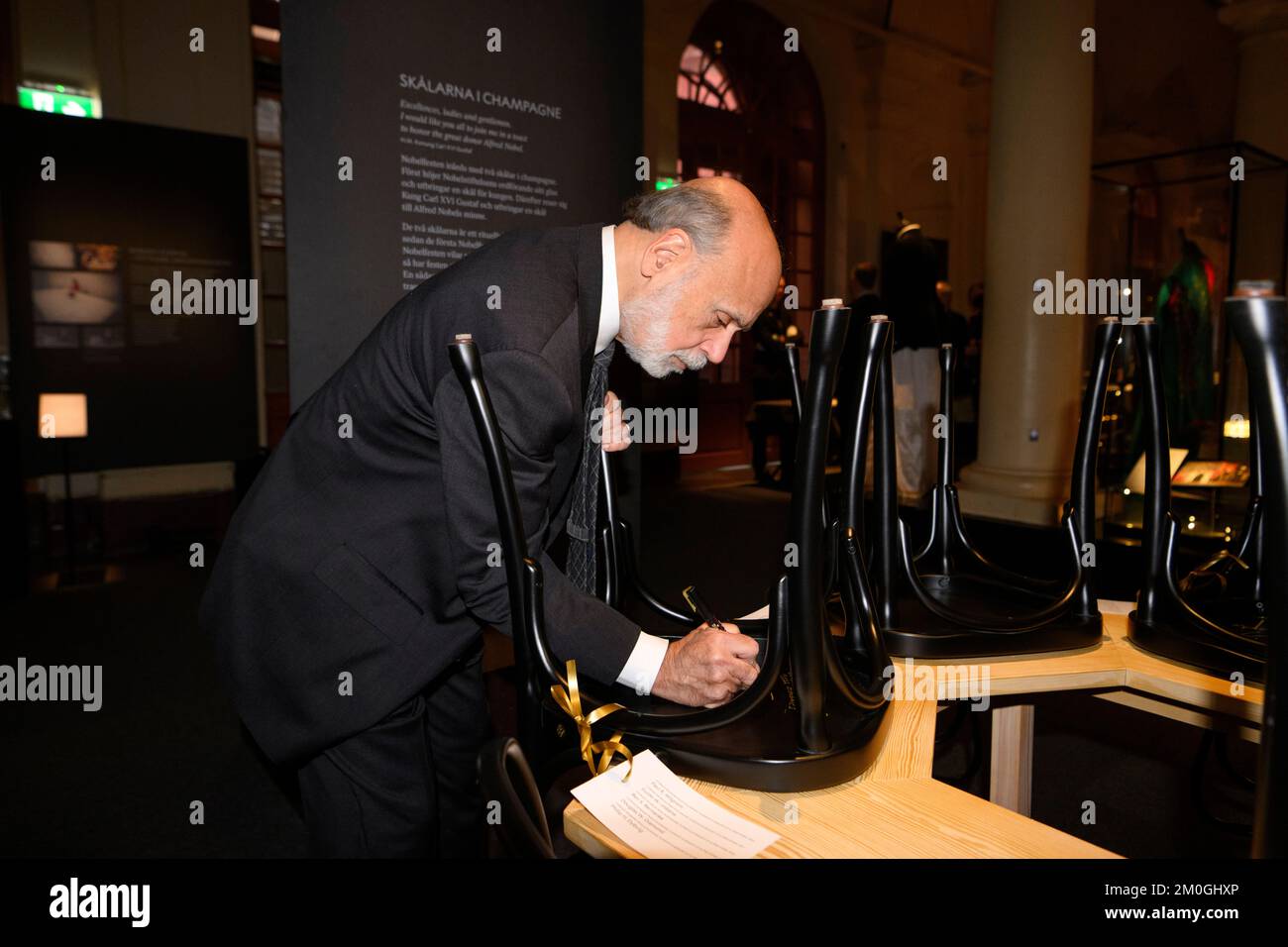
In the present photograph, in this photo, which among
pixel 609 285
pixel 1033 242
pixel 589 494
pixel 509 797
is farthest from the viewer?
pixel 1033 242

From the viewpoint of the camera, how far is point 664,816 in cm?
94

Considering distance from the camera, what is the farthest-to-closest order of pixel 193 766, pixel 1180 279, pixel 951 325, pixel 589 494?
pixel 951 325, pixel 1180 279, pixel 193 766, pixel 589 494

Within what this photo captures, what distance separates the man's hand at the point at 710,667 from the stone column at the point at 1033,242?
15.0ft

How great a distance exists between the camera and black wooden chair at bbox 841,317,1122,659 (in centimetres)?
139

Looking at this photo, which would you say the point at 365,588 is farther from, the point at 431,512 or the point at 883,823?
the point at 883,823

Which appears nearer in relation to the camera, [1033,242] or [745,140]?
[1033,242]

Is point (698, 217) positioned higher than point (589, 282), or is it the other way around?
point (698, 217)

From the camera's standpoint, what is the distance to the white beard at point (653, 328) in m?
1.44

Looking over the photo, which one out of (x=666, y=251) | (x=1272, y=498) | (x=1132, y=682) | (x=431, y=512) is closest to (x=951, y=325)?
(x=1132, y=682)

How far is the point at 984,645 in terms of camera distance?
55.2 inches

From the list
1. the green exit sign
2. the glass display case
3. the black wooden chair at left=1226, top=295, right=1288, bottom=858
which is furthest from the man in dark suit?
the green exit sign

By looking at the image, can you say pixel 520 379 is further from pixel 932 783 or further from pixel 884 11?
pixel 884 11

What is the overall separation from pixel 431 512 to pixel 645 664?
0.40 metres

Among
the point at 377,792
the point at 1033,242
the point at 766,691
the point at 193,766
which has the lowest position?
the point at 193,766
